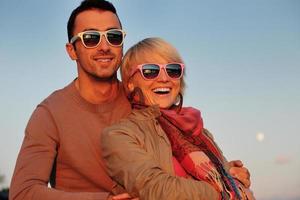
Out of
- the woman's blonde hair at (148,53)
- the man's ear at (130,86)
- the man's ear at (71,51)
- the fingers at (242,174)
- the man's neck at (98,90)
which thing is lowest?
the fingers at (242,174)

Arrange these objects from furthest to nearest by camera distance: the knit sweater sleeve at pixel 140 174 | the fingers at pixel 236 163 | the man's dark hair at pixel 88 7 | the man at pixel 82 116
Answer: the man's dark hair at pixel 88 7, the man at pixel 82 116, the fingers at pixel 236 163, the knit sweater sleeve at pixel 140 174

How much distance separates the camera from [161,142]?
4402 mm

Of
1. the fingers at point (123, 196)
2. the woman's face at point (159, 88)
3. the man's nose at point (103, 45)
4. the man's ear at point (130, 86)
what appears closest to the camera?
the fingers at point (123, 196)

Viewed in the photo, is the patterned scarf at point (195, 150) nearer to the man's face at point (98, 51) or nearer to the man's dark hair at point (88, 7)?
the man's face at point (98, 51)

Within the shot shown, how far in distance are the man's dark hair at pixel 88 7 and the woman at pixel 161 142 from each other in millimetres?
1008

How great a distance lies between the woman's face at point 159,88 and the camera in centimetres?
467

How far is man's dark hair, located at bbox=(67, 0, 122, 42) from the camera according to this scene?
19.0ft

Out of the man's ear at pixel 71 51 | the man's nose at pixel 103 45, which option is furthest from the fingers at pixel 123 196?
the man's ear at pixel 71 51

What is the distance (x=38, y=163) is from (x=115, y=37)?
139 centimetres

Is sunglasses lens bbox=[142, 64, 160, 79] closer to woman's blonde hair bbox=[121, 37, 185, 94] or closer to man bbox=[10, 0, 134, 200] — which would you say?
woman's blonde hair bbox=[121, 37, 185, 94]

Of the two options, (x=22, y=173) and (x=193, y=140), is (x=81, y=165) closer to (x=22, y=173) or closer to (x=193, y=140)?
(x=22, y=173)

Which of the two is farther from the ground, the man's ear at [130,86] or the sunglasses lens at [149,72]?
the sunglasses lens at [149,72]

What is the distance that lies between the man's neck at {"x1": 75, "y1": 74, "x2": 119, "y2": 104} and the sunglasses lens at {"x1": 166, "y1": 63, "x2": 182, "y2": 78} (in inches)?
42.4

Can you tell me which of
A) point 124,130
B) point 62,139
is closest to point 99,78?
point 62,139
